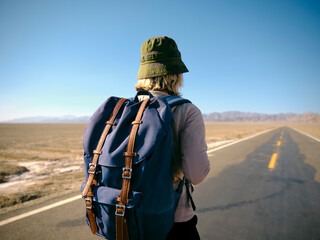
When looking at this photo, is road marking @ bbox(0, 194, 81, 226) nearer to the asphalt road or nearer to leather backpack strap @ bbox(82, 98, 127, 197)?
the asphalt road

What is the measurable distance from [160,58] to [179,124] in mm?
468

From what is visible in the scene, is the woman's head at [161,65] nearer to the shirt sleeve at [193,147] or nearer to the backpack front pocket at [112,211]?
the shirt sleeve at [193,147]

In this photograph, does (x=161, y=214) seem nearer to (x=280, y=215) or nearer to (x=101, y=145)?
(x=101, y=145)

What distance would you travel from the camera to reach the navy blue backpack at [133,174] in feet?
3.25

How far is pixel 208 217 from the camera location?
296 centimetres

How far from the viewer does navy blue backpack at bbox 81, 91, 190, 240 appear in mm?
990

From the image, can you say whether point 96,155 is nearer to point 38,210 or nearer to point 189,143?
point 189,143

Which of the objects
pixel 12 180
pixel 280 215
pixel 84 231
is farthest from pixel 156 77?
pixel 12 180

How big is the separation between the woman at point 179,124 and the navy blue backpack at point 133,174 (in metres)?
0.12

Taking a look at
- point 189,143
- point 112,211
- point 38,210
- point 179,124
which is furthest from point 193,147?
point 38,210

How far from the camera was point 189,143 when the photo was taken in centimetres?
113

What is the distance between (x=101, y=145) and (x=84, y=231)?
2.07 m

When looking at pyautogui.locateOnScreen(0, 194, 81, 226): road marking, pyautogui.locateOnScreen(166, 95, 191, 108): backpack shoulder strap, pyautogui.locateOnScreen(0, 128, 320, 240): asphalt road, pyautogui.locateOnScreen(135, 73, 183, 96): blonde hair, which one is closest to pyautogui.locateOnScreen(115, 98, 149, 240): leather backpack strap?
pyautogui.locateOnScreen(166, 95, 191, 108): backpack shoulder strap

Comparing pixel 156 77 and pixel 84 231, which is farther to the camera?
pixel 84 231
